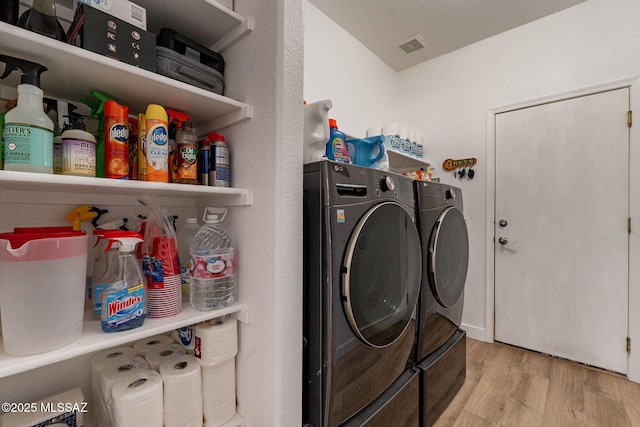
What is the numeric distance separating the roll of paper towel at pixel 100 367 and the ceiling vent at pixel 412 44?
299 cm

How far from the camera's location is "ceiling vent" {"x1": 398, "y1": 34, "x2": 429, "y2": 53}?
8.25ft

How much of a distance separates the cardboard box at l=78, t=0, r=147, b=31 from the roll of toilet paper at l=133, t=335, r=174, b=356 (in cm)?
112

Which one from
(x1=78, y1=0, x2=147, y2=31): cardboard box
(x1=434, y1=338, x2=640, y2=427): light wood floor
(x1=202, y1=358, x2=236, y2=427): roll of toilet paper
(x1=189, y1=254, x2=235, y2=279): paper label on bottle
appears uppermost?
(x1=78, y1=0, x2=147, y2=31): cardboard box

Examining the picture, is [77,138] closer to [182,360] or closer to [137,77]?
[137,77]

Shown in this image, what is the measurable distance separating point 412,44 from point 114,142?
270 centimetres

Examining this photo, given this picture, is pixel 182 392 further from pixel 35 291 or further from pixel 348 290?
pixel 348 290

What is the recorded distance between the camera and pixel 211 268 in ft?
Answer: 3.13

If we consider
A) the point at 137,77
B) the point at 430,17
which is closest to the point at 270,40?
the point at 137,77

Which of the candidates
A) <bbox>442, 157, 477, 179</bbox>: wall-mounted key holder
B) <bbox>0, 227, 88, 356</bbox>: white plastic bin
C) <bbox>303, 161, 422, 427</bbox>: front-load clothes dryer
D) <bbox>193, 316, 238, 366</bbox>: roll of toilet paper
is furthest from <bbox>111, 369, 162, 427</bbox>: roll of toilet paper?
<bbox>442, 157, 477, 179</bbox>: wall-mounted key holder

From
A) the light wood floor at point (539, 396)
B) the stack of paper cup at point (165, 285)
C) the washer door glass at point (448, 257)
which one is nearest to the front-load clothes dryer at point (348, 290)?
the washer door glass at point (448, 257)

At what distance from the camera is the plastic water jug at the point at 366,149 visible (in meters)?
1.55

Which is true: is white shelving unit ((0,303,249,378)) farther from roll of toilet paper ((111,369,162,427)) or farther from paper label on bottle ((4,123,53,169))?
paper label on bottle ((4,123,53,169))

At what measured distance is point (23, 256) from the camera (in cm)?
63

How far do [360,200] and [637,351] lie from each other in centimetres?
244
